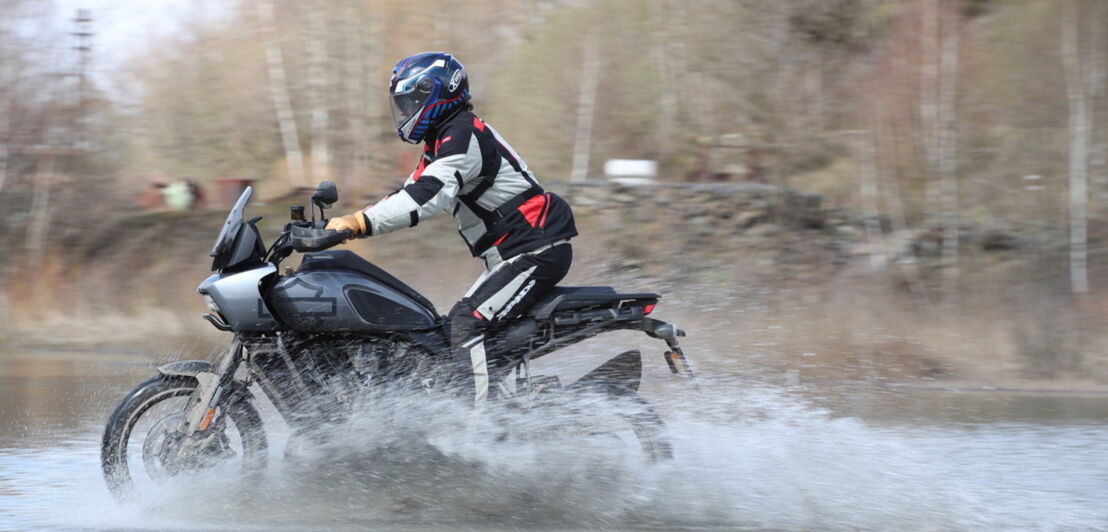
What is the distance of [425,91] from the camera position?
207 inches

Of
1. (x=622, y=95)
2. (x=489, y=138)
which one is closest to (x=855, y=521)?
(x=489, y=138)

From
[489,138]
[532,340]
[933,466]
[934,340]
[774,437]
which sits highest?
[489,138]

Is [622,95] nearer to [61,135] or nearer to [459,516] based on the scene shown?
[61,135]

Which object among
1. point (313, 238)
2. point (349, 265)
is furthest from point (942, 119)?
point (313, 238)

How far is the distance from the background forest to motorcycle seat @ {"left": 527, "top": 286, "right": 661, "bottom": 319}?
6939mm

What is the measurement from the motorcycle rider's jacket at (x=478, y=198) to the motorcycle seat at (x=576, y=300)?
259mm

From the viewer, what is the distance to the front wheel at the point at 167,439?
16.5ft

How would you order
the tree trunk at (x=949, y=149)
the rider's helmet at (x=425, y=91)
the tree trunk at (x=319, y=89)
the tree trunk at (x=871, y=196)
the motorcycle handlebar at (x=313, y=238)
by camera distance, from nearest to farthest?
the motorcycle handlebar at (x=313, y=238) → the rider's helmet at (x=425, y=91) → the tree trunk at (x=949, y=149) → the tree trunk at (x=871, y=196) → the tree trunk at (x=319, y=89)

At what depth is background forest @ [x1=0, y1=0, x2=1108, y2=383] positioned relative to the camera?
14.1 meters

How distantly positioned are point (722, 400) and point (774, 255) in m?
8.98

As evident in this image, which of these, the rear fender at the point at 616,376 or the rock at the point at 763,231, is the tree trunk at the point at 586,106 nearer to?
the rock at the point at 763,231

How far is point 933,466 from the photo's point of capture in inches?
240

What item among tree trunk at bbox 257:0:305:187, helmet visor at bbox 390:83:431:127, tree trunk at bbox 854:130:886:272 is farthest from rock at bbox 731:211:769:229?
helmet visor at bbox 390:83:431:127

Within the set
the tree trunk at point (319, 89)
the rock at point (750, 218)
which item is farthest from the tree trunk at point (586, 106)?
the tree trunk at point (319, 89)
